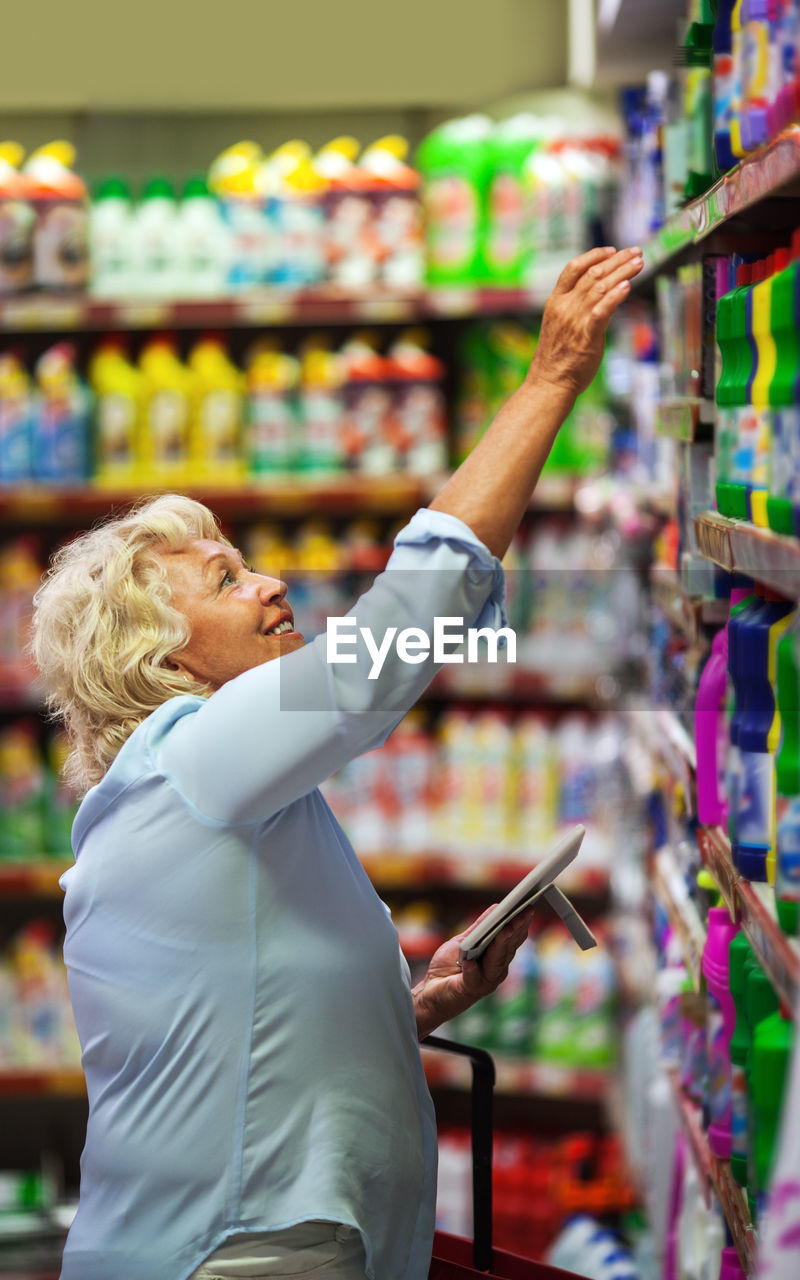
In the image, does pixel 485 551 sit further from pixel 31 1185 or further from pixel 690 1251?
pixel 31 1185

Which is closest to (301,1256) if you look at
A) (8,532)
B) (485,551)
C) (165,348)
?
Answer: (485,551)

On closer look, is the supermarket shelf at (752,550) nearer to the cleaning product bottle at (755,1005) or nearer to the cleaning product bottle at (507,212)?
the cleaning product bottle at (755,1005)

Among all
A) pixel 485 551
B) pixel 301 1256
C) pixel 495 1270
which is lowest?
pixel 495 1270

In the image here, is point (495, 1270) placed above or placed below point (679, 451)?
below

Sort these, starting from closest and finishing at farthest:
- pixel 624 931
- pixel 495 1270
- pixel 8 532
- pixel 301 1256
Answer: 1. pixel 301 1256
2. pixel 495 1270
3. pixel 624 931
4. pixel 8 532

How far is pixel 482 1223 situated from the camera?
1547mm

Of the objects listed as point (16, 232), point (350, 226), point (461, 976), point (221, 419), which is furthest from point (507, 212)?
point (461, 976)

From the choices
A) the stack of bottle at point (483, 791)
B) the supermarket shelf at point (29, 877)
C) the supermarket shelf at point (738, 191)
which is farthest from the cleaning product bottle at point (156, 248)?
the supermarket shelf at point (738, 191)

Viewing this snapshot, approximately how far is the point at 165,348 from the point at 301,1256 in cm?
255

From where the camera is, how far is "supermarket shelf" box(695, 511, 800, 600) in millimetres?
1044

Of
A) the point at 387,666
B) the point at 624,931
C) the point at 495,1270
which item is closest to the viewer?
the point at 387,666

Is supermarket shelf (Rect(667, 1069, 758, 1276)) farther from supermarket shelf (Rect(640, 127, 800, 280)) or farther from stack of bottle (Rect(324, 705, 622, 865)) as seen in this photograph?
stack of bottle (Rect(324, 705, 622, 865))

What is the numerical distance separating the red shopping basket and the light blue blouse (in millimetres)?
129

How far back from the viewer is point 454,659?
1305 millimetres
